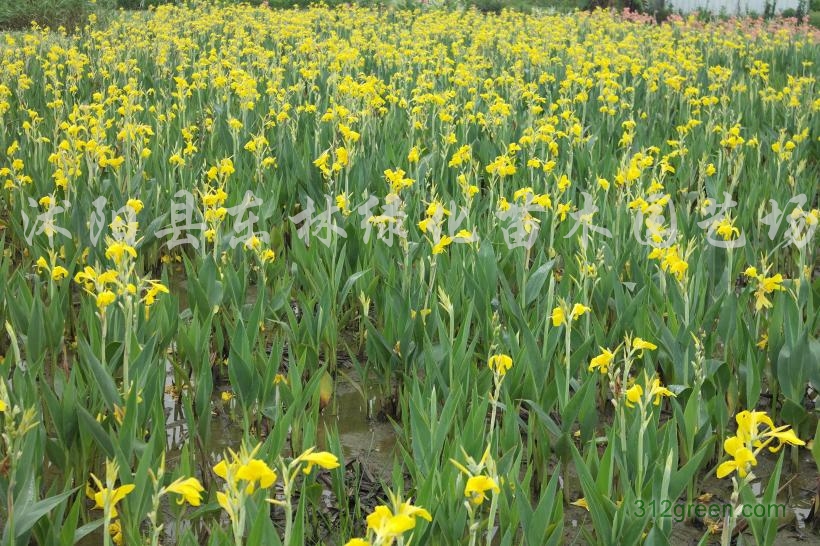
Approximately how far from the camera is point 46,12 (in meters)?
13.0

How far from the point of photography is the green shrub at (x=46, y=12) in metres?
12.8

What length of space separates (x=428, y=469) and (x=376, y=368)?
0.99 m

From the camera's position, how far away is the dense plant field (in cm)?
197

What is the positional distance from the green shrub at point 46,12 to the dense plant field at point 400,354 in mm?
7886

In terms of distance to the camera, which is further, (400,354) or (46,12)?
(46,12)

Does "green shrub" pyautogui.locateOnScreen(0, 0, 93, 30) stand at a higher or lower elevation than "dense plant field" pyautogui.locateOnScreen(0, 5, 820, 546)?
higher

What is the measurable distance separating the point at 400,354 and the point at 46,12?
39.2ft

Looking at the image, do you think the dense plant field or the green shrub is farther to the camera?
the green shrub

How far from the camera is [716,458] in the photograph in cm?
275

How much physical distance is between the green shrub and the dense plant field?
7886mm

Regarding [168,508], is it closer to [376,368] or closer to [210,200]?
[376,368]

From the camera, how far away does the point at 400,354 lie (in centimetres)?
302

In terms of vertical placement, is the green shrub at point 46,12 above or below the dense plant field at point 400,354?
above

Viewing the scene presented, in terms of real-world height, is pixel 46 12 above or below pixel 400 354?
above
